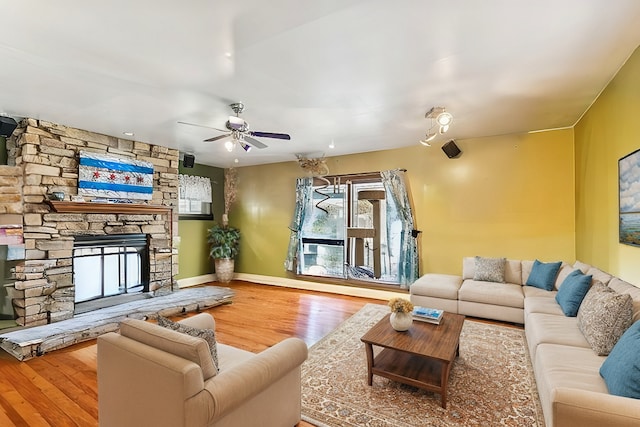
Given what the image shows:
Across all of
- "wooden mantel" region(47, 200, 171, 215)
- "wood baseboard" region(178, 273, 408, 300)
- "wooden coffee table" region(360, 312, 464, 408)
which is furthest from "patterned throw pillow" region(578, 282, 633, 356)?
"wooden mantel" region(47, 200, 171, 215)

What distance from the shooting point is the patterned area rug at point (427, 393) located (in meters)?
2.20

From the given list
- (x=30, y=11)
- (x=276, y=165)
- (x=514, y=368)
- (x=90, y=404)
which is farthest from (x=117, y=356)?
(x=276, y=165)

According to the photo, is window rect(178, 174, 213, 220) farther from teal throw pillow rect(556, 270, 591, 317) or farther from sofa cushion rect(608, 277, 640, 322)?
sofa cushion rect(608, 277, 640, 322)

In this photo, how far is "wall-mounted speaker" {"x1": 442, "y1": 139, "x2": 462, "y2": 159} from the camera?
4840mm

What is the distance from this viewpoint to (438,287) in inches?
172

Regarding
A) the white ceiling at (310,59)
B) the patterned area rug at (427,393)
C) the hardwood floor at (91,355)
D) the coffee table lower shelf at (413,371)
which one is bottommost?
the hardwood floor at (91,355)

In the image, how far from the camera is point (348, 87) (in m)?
2.98

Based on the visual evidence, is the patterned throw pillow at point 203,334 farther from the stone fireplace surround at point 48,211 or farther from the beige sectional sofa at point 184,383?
the stone fireplace surround at point 48,211

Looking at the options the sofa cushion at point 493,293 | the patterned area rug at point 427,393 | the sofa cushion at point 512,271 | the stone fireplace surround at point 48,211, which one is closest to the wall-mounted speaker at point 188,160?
the stone fireplace surround at point 48,211

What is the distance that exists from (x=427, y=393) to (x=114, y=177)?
4.95m

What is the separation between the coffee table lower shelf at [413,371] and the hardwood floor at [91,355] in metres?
0.77

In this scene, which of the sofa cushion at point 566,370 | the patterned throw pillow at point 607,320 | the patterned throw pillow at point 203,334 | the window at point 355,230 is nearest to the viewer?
the sofa cushion at point 566,370

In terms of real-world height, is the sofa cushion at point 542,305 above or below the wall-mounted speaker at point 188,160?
below

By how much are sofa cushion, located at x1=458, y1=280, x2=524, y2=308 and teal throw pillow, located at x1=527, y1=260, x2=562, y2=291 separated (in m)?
0.20
